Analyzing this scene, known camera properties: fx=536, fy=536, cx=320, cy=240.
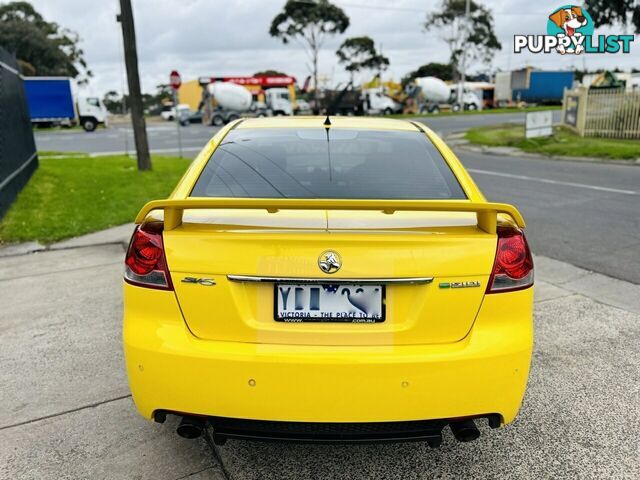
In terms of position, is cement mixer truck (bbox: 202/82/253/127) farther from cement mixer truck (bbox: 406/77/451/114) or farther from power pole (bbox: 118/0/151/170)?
power pole (bbox: 118/0/151/170)

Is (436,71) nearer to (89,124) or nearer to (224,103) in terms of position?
(224,103)

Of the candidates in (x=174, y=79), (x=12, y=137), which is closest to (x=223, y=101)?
(x=174, y=79)

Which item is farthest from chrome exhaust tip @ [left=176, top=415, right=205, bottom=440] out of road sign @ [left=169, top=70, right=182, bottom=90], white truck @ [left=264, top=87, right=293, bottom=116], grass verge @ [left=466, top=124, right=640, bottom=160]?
white truck @ [left=264, top=87, right=293, bottom=116]

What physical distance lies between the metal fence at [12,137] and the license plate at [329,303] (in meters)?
6.93

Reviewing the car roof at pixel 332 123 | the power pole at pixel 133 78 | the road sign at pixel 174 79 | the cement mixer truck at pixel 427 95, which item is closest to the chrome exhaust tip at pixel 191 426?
the car roof at pixel 332 123

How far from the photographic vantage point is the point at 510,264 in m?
2.15

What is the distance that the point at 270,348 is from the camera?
79.4 inches

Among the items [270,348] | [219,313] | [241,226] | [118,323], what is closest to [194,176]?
[241,226]

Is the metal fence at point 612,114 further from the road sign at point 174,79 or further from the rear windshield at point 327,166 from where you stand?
the rear windshield at point 327,166

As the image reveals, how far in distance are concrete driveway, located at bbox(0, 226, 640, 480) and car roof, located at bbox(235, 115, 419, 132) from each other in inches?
69.0

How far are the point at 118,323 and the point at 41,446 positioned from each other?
5.10ft

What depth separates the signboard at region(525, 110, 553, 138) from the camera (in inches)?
717

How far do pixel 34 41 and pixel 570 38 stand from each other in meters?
55.8

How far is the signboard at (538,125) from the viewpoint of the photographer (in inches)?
717
